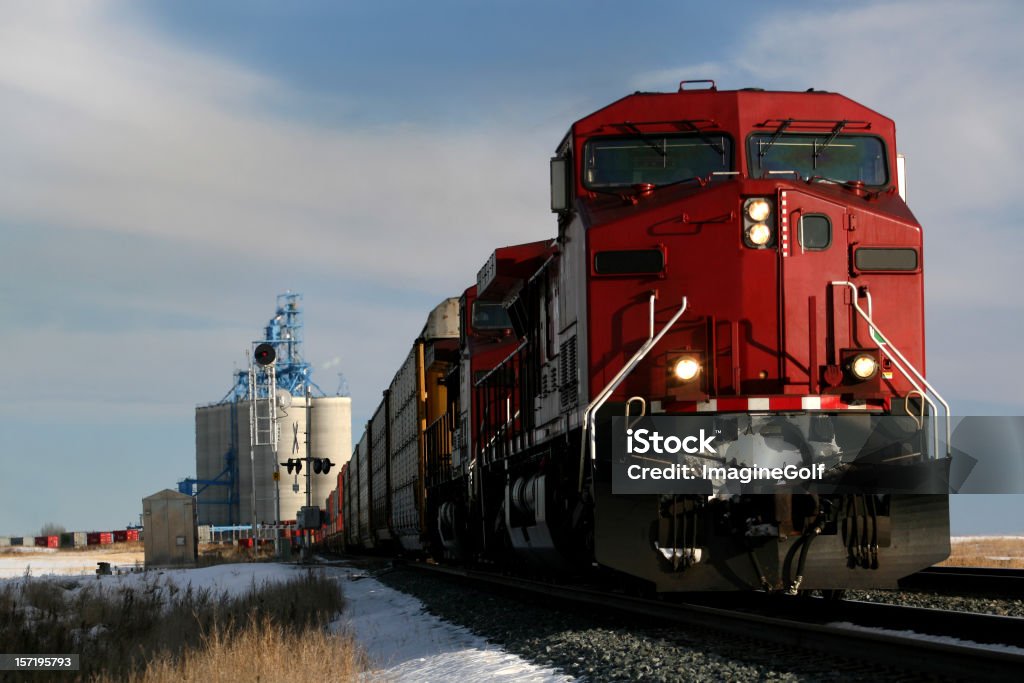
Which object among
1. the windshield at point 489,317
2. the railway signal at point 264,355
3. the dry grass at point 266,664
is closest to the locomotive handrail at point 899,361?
the dry grass at point 266,664

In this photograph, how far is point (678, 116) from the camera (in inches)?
436

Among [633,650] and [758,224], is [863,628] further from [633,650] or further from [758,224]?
[758,224]

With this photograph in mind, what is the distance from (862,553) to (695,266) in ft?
9.02

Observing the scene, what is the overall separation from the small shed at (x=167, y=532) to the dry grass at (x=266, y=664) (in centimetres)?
2838

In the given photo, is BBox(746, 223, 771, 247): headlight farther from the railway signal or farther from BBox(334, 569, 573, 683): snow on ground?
the railway signal

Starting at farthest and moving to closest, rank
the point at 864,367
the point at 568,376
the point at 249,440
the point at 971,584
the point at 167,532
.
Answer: the point at 249,440, the point at 167,532, the point at 971,584, the point at 568,376, the point at 864,367

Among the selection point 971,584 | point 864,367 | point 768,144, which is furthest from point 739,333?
point 971,584

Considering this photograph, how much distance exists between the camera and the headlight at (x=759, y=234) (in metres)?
10.5

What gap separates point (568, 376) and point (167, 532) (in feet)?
98.0

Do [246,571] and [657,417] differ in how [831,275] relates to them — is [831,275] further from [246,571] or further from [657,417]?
[246,571]

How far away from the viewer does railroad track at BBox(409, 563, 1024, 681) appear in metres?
Result: 7.04

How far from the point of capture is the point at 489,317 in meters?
20.4

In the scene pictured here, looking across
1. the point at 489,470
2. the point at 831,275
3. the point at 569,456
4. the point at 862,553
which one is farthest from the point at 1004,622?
the point at 489,470

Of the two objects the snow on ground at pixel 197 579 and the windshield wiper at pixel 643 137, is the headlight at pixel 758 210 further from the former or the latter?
the snow on ground at pixel 197 579
